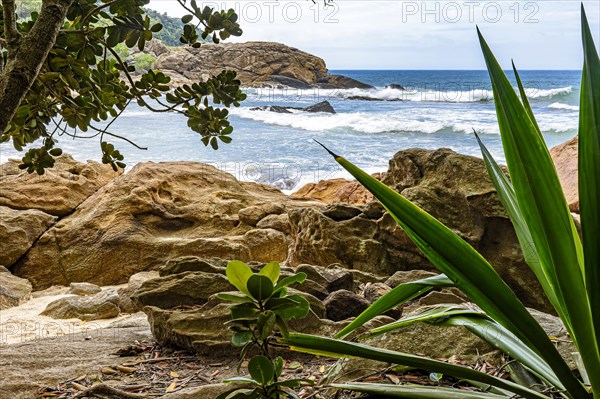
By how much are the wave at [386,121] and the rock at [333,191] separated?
710cm

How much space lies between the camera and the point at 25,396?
1.19 m

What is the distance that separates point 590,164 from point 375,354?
426 mm

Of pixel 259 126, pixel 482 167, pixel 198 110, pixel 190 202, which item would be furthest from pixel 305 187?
pixel 259 126

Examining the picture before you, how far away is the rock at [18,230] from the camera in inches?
175

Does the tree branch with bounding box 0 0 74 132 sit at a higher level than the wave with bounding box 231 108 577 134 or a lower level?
higher

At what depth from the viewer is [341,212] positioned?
11.3ft

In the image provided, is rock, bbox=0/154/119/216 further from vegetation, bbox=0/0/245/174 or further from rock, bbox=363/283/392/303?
vegetation, bbox=0/0/245/174

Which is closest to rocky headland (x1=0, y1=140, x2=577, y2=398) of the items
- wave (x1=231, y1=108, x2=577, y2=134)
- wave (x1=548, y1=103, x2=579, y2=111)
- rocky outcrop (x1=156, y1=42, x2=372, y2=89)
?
rocky outcrop (x1=156, y1=42, x2=372, y2=89)

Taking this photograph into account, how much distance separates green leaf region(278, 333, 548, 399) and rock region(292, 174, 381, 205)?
465cm

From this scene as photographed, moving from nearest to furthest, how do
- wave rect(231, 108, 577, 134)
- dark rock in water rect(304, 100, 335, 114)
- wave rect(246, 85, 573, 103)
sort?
wave rect(231, 108, 577, 134)
dark rock in water rect(304, 100, 335, 114)
wave rect(246, 85, 573, 103)

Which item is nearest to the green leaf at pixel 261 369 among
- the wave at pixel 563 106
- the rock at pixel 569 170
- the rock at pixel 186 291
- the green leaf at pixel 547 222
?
the green leaf at pixel 547 222

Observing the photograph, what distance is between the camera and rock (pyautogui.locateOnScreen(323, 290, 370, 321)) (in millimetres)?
1692

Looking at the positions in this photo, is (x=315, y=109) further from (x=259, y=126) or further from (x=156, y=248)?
(x=156, y=248)

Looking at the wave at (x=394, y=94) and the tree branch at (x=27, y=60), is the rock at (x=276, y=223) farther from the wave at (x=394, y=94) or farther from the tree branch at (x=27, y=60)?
the wave at (x=394, y=94)
